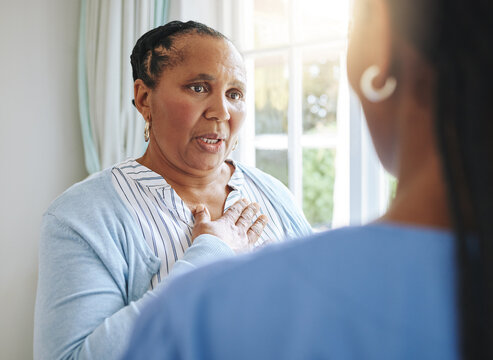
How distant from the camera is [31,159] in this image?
2.48 m

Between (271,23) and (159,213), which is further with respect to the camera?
(271,23)

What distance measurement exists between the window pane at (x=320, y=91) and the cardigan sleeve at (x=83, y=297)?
122 cm

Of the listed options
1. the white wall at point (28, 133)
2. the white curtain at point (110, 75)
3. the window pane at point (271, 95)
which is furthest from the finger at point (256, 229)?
the white wall at point (28, 133)

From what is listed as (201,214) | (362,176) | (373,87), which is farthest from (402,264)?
(362,176)

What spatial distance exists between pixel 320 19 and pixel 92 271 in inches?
60.6

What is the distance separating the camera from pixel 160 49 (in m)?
1.43

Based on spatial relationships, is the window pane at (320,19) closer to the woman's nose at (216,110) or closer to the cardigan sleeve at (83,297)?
the woman's nose at (216,110)

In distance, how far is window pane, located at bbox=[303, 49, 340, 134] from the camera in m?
2.18

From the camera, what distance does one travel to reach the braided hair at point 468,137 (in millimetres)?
348

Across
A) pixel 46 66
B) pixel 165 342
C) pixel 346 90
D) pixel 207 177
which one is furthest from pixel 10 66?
pixel 165 342

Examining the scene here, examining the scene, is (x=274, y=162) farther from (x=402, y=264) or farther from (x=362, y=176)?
(x=402, y=264)

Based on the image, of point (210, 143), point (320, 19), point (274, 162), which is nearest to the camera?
point (210, 143)

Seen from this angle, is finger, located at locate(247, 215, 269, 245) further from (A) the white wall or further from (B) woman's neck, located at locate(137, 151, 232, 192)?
(A) the white wall

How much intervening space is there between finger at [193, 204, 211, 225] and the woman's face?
130 mm
